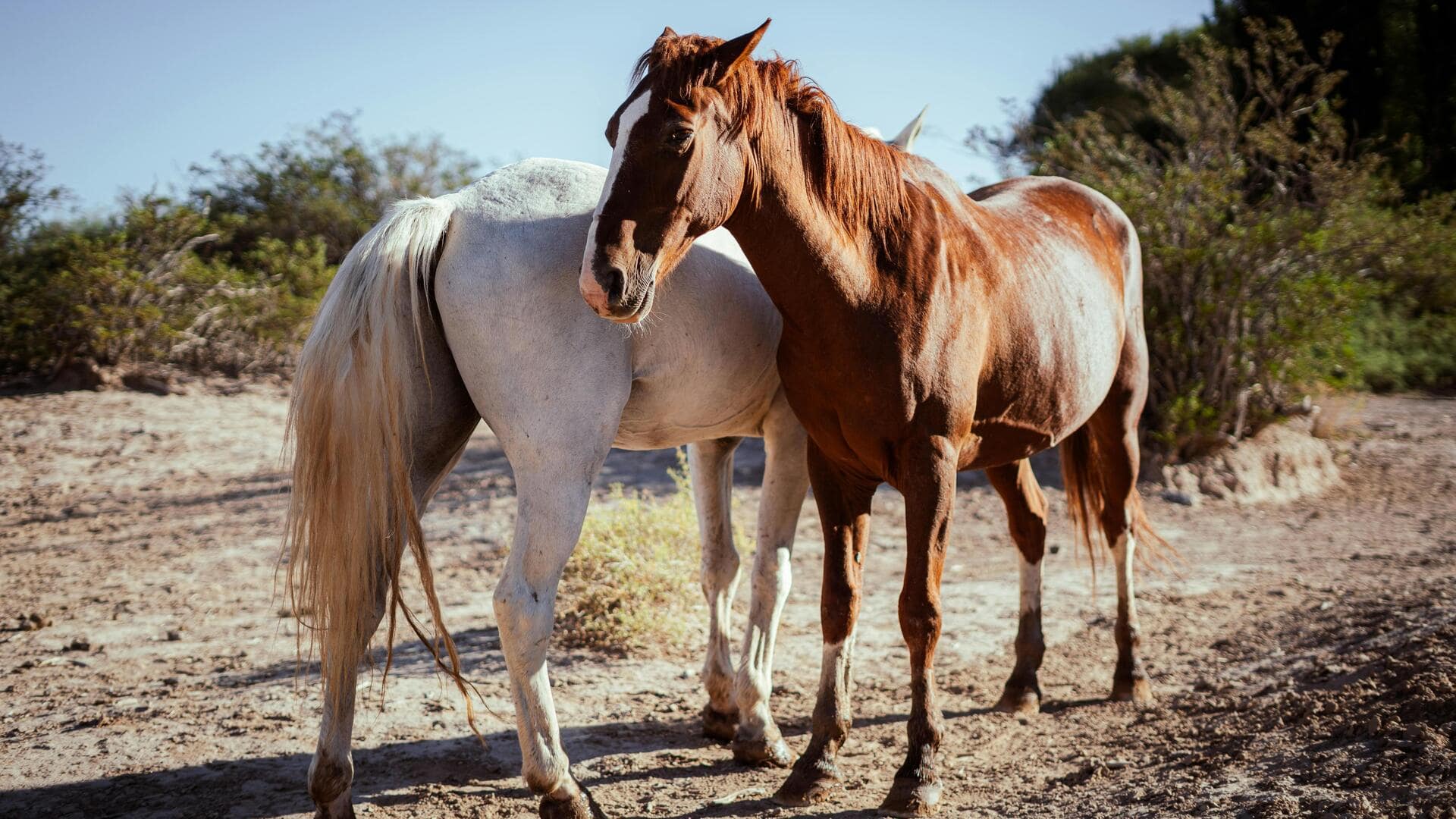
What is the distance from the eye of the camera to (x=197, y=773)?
3139mm

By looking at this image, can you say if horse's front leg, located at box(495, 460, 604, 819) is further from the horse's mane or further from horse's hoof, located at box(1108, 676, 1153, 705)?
horse's hoof, located at box(1108, 676, 1153, 705)

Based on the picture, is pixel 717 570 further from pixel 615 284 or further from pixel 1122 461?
pixel 1122 461

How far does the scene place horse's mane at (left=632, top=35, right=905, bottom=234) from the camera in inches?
98.2

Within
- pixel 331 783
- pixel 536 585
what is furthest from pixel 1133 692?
pixel 331 783

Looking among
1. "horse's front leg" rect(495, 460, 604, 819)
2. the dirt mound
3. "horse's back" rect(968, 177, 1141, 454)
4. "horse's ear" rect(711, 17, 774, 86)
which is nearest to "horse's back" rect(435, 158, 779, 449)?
"horse's front leg" rect(495, 460, 604, 819)

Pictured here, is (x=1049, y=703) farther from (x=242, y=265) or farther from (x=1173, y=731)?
(x=242, y=265)

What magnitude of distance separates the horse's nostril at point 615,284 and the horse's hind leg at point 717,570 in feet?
4.37

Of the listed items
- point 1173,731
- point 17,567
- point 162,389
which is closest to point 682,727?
point 1173,731

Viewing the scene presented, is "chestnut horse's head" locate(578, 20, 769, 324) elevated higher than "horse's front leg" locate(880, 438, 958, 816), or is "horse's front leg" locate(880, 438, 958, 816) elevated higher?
"chestnut horse's head" locate(578, 20, 769, 324)

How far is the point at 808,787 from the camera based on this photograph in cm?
301

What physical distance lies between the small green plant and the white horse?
1.81m

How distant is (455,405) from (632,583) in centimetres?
204

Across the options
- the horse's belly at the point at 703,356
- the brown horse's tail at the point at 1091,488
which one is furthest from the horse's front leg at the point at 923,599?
the brown horse's tail at the point at 1091,488

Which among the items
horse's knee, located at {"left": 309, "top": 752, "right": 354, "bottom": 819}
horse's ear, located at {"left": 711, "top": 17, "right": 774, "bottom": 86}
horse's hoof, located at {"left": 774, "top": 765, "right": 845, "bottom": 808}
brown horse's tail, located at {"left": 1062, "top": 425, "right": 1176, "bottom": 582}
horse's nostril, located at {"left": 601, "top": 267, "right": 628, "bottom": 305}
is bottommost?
horse's hoof, located at {"left": 774, "top": 765, "right": 845, "bottom": 808}
